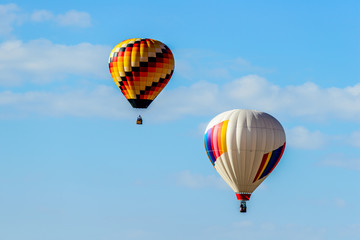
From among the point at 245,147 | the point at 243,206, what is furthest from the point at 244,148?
the point at 243,206

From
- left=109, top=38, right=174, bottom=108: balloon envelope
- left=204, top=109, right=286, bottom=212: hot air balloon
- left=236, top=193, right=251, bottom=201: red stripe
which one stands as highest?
left=109, top=38, right=174, bottom=108: balloon envelope

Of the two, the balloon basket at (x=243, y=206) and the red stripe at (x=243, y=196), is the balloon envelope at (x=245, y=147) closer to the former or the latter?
the red stripe at (x=243, y=196)

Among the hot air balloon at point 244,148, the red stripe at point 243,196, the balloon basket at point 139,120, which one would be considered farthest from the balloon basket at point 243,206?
the balloon basket at point 139,120

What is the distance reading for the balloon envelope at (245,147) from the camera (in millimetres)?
91062

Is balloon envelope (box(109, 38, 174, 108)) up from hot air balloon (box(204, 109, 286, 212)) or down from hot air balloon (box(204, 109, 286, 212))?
up

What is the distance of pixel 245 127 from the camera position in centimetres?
9138

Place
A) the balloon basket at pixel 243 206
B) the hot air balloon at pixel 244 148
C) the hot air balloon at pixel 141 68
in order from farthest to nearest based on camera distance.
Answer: the hot air balloon at pixel 141 68, the balloon basket at pixel 243 206, the hot air balloon at pixel 244 148

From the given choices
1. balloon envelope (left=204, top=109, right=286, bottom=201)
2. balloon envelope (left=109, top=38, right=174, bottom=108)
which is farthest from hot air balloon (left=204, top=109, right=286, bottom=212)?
balloon envelope (left=109, top=38, right=174, bottom=108)

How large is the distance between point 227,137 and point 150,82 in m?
9.69

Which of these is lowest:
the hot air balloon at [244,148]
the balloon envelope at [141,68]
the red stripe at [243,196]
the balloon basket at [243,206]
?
the balloon basket at [243,206]

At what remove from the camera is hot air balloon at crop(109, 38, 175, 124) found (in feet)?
318

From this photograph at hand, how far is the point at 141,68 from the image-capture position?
96688mm

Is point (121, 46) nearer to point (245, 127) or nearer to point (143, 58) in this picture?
point (143, 58)

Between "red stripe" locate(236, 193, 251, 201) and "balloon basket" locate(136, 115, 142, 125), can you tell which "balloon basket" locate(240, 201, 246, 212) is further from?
"balloon basket" locate(136, 115, 142, 125)
